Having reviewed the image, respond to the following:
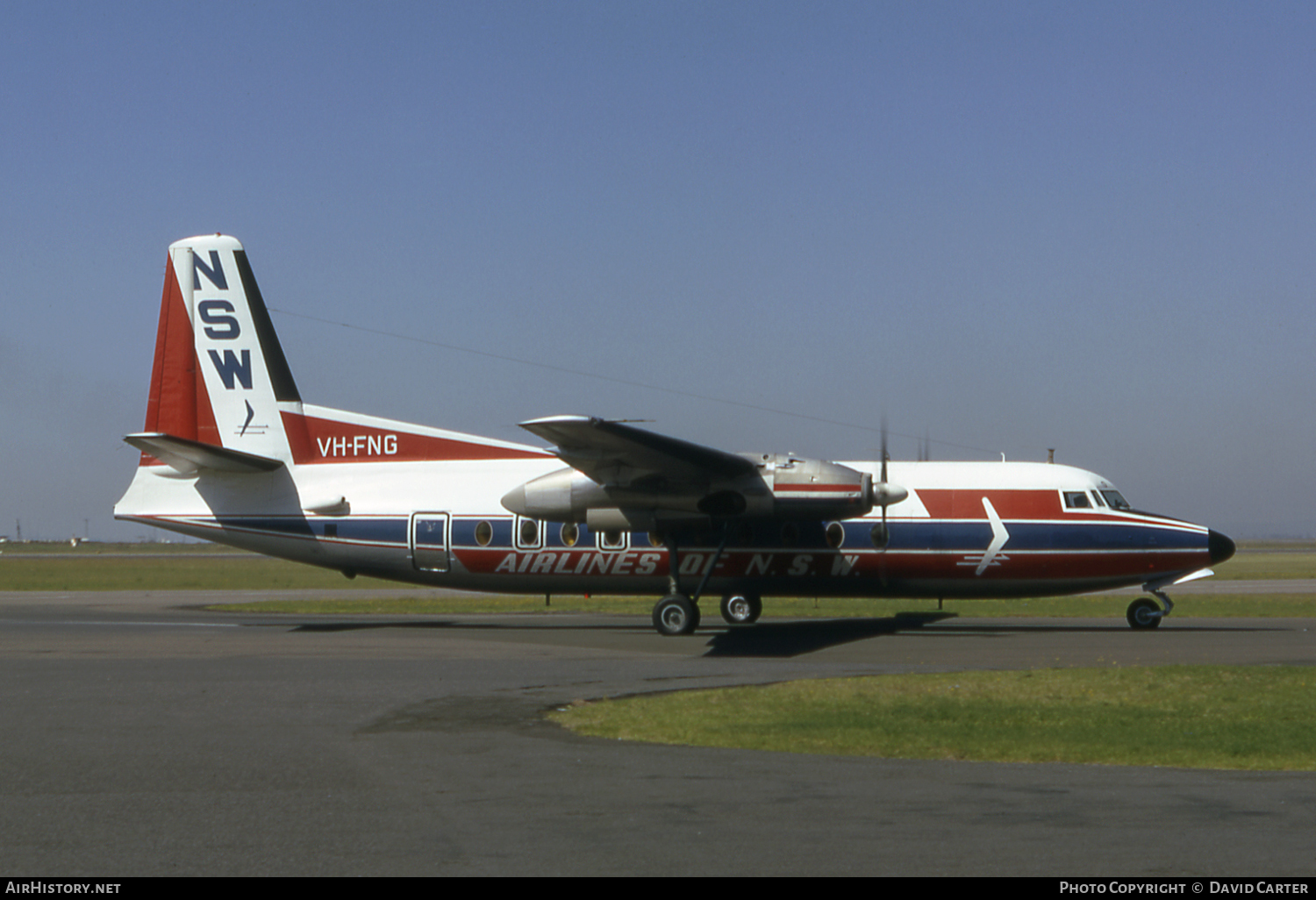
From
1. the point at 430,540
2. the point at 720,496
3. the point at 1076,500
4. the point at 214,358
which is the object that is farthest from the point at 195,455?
the point at 1076,500

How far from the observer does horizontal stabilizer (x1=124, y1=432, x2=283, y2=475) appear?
23.2 meters

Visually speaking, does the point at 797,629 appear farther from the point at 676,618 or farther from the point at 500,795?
the point at 500,795

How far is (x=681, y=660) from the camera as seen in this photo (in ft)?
62.2

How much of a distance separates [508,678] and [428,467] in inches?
432

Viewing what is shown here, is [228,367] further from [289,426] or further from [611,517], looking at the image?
[611,517]

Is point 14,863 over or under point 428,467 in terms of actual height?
under

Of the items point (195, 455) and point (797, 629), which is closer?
point (195, 455)

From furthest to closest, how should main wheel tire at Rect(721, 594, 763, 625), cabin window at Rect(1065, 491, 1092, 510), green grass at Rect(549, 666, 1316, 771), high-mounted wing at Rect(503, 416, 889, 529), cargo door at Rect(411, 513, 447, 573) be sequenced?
cargo door at Rect(411, 513, 447, 573) < main wheel tire at Rect(721, 594, 763, 625) < cabin window at Rect(1065, 491, 1092, 510) < high-mounted wing at Rect(503, 416, 889, 529) < green grass at Rect(549, 666, 1316, 771)

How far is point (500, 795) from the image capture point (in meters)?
8.70

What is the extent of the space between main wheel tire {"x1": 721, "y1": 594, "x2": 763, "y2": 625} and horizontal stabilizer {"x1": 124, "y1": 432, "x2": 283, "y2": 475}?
10.5 meters

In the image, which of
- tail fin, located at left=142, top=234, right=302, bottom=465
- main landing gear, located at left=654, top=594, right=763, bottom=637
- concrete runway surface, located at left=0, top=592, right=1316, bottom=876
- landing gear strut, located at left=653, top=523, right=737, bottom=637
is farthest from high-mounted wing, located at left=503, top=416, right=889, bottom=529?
tail fin, located at left=142, top=234, right=302, bottom=465

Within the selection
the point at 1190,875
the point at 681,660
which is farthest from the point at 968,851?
the point at 681,660

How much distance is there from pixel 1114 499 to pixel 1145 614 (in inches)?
99.5

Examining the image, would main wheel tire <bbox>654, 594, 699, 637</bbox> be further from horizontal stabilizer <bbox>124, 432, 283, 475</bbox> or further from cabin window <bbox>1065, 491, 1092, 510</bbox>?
horizontal stabilizer <bbox>124, 432, 283, 475</bbox>
